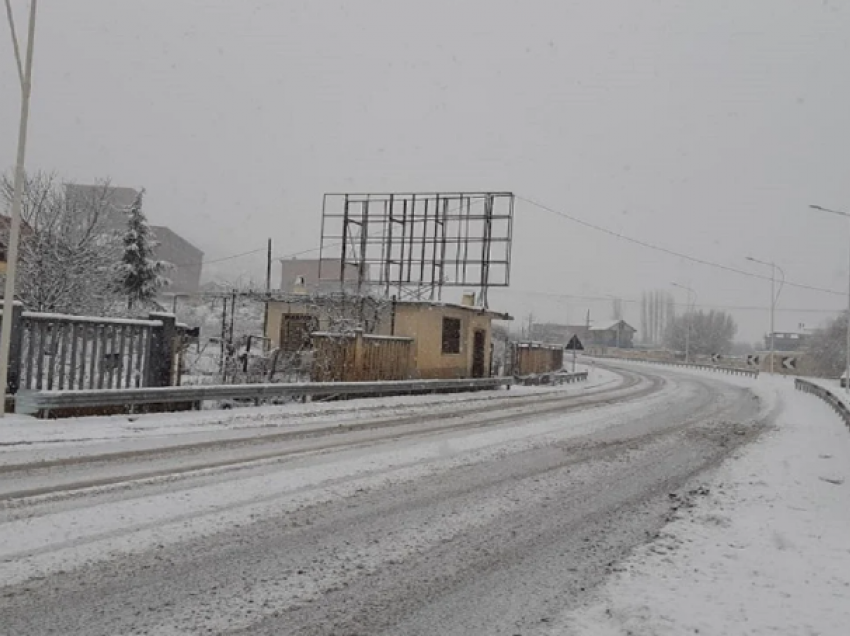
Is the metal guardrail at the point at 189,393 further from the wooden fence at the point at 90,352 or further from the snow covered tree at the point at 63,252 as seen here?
the snow covered tree at the point at 63,252

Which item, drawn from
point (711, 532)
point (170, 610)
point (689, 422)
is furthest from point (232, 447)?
point (689, 422)

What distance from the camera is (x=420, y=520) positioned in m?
5.77

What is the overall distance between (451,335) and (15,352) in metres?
16.7

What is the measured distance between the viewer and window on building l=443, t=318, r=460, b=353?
81.6 ft

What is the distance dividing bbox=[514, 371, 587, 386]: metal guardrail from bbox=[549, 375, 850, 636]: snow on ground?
2124 centimetres

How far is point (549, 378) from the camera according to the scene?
31.6m

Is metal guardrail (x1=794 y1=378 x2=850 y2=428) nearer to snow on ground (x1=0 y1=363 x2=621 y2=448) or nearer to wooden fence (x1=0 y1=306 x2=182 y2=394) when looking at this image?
snow on ground (x1=0 y1=363 x2=621 y2=448)

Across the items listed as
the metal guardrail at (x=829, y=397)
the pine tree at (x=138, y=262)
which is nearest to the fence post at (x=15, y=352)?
the metal guardrail at (x=829, y=397)

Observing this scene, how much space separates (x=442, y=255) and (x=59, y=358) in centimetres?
2021

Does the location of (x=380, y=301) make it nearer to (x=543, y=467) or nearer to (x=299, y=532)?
(x=543, y=467)

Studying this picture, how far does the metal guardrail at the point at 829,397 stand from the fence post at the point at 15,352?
54.2 ft

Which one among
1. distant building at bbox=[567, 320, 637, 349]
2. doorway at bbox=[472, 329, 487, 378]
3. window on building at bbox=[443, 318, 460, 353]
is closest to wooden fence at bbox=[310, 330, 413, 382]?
window on building at bbox=[443, 318, 460, 353]

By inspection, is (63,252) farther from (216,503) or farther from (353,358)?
(216,503)

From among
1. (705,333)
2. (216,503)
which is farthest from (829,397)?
(705,333)
